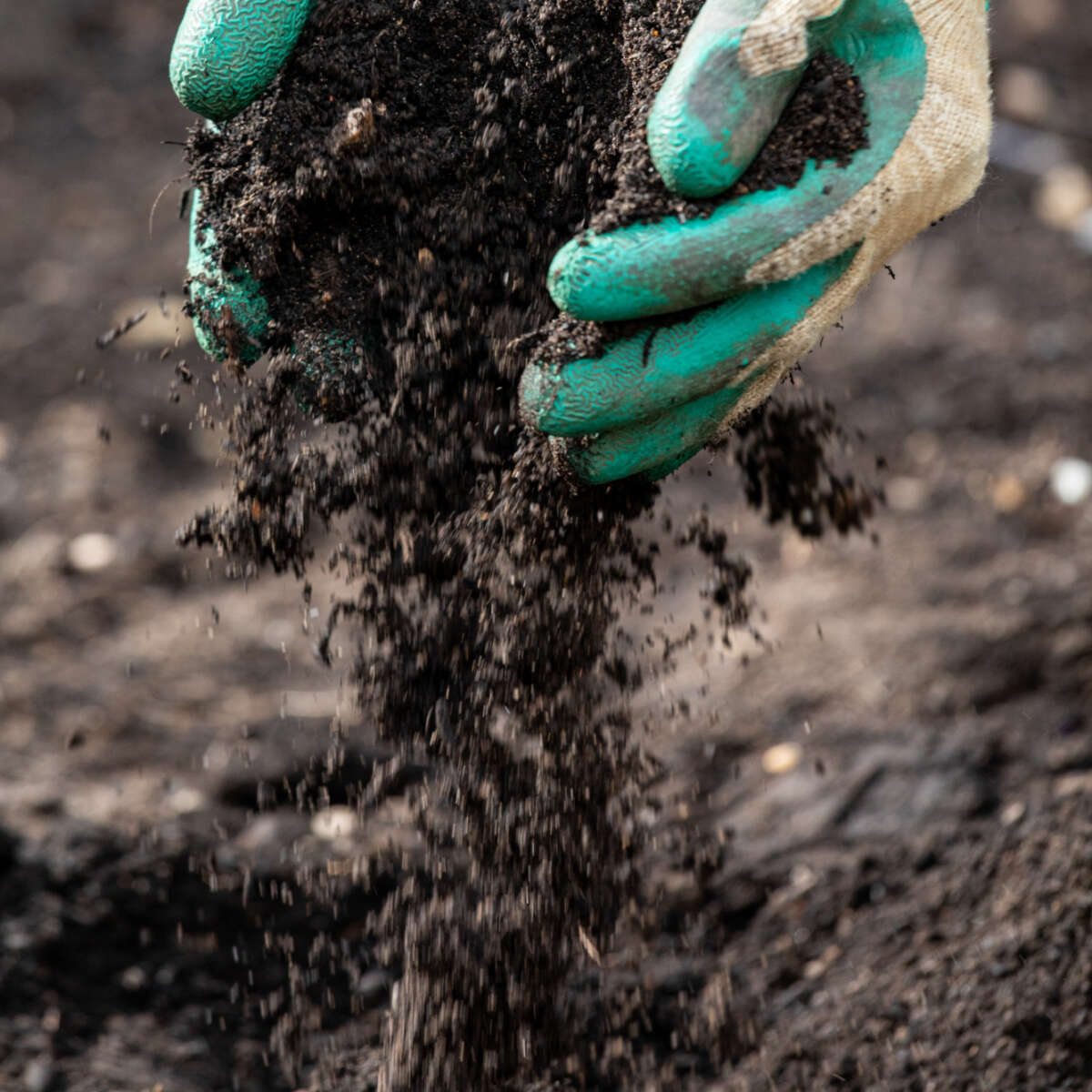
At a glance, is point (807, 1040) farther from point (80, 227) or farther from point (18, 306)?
point (80, 227)

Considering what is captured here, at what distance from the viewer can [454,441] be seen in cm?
147

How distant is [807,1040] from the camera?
1564mm

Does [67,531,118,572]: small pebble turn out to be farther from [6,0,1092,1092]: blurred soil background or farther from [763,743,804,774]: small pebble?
[763,743,804,774]: small pebble

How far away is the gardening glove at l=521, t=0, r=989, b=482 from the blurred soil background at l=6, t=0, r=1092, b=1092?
0.77ft

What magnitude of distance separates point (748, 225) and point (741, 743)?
4.35 ft

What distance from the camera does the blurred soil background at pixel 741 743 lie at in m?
1.62

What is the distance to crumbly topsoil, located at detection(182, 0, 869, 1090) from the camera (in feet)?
4.69

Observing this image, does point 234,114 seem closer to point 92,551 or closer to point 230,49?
point 230,49

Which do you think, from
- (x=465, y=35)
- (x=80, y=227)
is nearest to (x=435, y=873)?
(x=465, y=35)

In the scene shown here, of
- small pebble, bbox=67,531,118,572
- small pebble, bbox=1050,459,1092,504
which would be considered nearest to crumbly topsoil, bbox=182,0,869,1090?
small pebble, bbox=67,531,118,572

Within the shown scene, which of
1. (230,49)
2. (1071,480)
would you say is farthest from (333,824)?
(1071,480)

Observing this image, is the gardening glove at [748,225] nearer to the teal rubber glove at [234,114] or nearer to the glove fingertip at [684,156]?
the glove fingertip at [684,156]

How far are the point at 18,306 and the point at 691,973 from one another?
3291 millimetres

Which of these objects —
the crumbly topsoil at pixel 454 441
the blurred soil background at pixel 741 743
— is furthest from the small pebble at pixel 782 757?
the crumbly topsoil at pixel 454 441
